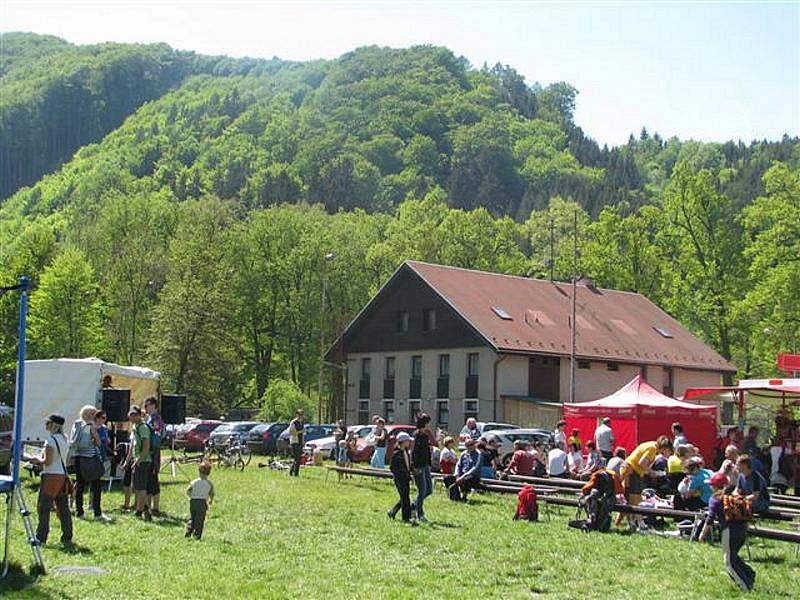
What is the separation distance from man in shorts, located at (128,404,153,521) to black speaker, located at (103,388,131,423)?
3346 millimetres

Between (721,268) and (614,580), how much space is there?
46.0 m

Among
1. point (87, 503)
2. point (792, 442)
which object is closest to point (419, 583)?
point (87, 503)

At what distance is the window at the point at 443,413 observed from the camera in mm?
52250

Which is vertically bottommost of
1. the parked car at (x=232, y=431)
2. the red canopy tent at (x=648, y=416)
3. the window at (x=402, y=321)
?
the parked car at (x=232, y=431)

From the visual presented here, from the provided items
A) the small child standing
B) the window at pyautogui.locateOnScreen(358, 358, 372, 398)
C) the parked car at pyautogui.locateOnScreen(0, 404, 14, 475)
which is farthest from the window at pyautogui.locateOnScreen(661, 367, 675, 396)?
the small child standing

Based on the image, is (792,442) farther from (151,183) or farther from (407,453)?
(151,183)

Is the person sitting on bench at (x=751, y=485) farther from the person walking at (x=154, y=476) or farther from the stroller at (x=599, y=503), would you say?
the person walking at (x=154, y=476)

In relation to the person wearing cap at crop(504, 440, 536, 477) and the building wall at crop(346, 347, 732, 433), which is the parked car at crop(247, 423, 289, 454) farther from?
the person wearing cap at crop(504, 440, 536, 477)

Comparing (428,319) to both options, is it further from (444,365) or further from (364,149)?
(364,149)

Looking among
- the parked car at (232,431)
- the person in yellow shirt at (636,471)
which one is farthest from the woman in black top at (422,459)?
the parked car at (232,431)

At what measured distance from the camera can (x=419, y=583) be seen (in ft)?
41.0

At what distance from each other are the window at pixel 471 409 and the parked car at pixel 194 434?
12423 mm

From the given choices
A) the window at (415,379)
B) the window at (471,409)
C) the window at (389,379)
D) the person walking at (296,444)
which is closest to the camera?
the person walking at (296,444)

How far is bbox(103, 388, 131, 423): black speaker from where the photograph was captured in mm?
21297
